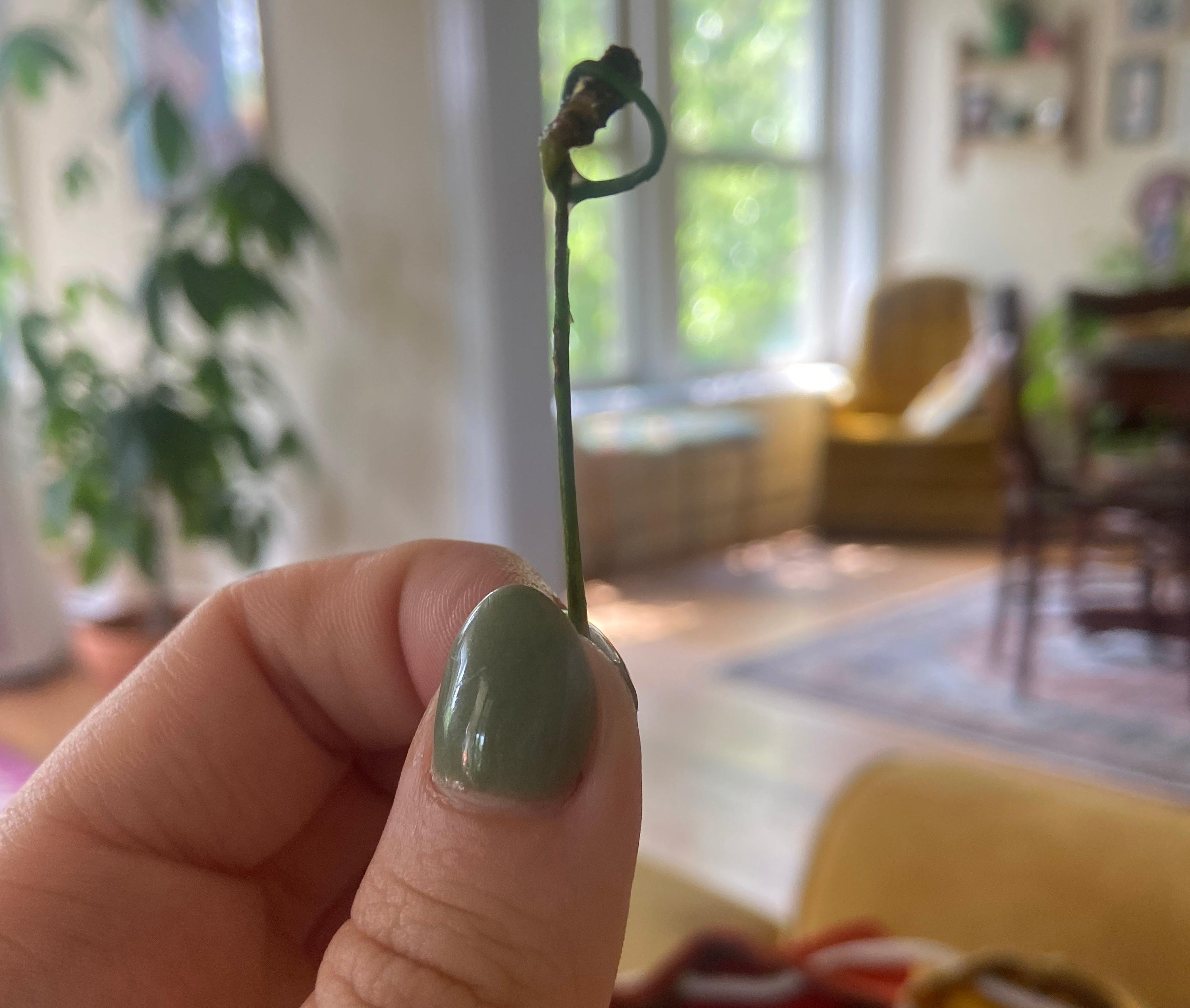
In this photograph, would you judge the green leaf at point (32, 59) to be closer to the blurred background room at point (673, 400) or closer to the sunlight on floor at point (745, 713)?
the blurred background room at point (673, 400)

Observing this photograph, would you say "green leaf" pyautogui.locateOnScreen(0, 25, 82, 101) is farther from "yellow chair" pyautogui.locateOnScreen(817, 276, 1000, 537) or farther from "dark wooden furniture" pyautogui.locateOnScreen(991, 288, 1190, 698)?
"yellow chair" pyautogui.locateOnScreen(817, 276, 1000, 537)

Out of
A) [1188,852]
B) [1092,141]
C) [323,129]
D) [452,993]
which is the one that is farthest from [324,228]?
[1092,141]

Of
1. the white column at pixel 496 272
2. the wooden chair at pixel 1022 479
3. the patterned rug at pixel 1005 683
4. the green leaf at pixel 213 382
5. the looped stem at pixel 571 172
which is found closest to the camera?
the looped stem at pixel 571 172

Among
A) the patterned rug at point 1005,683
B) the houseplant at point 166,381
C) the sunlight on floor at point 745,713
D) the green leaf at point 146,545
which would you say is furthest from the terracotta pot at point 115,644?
the patterned rug at point 1005,683

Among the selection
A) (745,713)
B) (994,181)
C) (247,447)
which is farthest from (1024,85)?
(247,447)

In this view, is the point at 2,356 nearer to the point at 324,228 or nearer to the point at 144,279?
the point at 144,279

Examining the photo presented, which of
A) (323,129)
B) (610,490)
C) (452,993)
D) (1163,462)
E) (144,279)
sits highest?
(323,129)
